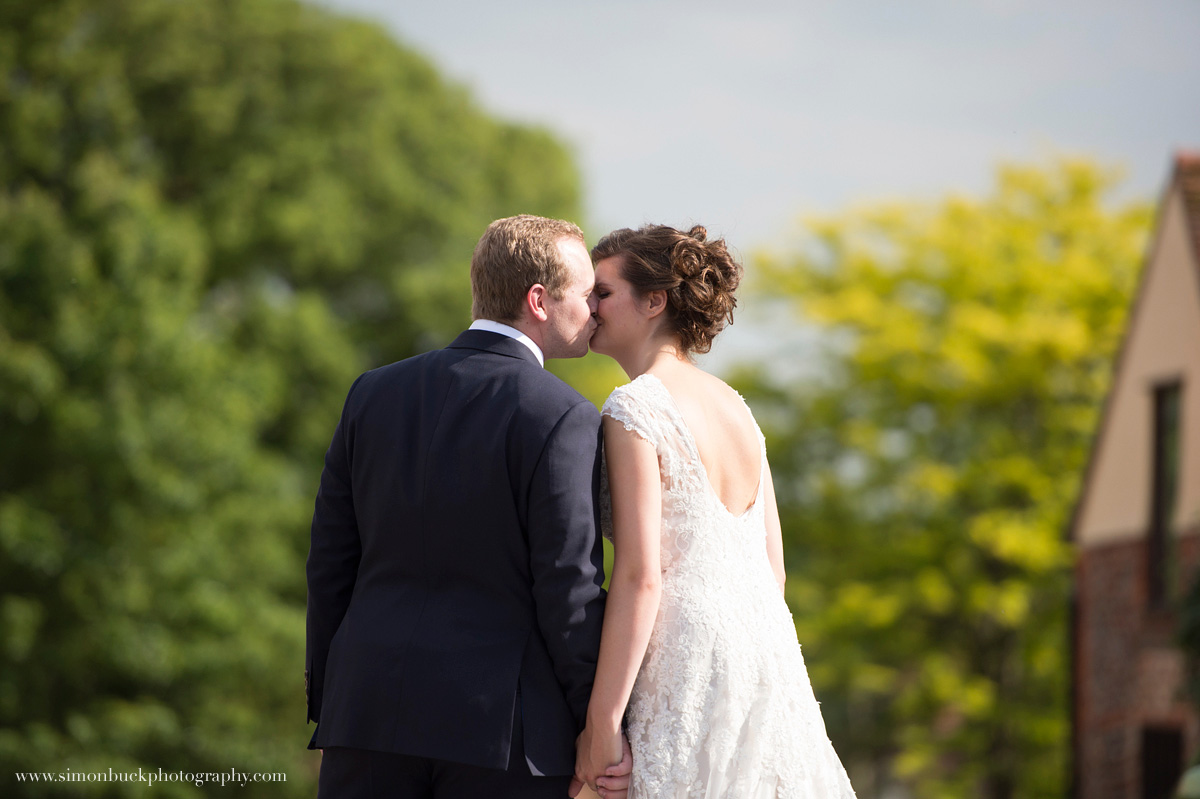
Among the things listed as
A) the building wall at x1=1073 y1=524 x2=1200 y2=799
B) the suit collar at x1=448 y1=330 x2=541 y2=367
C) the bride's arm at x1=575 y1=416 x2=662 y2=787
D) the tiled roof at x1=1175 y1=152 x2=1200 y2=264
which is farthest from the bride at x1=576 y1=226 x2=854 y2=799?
the tiled roof at x1=1175 y1=152 x2=1200 y2=264

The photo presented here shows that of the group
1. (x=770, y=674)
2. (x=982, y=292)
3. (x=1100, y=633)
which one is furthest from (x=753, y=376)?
(x=770, y=674)

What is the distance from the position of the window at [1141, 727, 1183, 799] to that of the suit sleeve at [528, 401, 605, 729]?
10.9 m

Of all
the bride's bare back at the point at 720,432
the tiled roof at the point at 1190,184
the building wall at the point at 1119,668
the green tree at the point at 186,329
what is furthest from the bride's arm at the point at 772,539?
the green tree at the point at 186,329

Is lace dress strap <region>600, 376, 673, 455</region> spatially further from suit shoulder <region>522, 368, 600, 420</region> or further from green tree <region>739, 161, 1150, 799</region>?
green tree <region>739, 161, 1150, 799</region>

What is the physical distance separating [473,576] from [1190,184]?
37.8 feet

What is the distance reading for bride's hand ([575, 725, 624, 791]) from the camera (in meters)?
2.81

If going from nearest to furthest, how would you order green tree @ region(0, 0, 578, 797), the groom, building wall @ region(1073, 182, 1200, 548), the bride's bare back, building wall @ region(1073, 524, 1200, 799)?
1. the groom
2. the bride's bare back
3. building wall @ region(1073, 182, 1200, 548)
4. building wall @ region(1073, 524, 1200, 799)
5. green tree @ region(0, 0, 578, 797)

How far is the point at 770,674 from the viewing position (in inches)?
122

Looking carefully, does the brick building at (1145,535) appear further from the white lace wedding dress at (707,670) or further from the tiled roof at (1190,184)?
the white lace wedding dress at (707,670)

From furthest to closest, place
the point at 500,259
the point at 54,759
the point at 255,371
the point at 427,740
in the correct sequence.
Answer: the point at 255,371, the point at 54,759, the point at 500,259, the point at 427,740

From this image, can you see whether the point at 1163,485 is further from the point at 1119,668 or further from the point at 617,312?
the point at 617,312

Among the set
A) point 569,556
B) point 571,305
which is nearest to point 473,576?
point 569,556

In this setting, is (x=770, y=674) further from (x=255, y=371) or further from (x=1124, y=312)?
(x=1124, y=312)

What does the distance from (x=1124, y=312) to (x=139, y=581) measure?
13.3 metres
